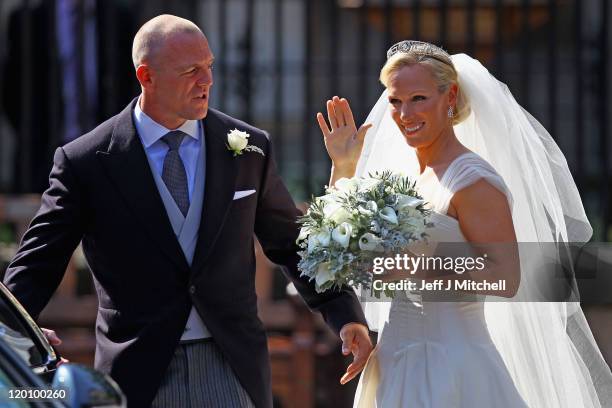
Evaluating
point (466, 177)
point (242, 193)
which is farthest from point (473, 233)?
point (242, 193)

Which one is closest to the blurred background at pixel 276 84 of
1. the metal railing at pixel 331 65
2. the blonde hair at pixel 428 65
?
the metal railing at pixel 331 65

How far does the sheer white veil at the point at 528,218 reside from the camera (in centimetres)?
401

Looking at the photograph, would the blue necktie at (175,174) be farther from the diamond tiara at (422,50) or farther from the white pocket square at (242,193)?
the diamond tiara at (422,50)

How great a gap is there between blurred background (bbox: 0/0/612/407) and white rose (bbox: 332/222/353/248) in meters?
4.48

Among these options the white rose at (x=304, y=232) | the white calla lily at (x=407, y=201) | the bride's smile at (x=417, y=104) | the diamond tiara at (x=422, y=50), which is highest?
the diamond tiara at (x=422, y=50)

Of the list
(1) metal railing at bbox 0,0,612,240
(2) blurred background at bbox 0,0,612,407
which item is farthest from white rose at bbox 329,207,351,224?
(1) metal railing at bbox 0,0,612,240

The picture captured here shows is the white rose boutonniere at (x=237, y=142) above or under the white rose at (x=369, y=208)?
above

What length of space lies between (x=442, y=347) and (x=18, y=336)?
53.8 inches

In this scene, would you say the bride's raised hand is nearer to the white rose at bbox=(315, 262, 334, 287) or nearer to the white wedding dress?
the white wedding dress

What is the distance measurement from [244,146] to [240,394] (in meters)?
0.77

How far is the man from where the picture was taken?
371 cm

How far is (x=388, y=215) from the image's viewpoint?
360 cm

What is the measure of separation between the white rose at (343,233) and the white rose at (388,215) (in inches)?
3.9

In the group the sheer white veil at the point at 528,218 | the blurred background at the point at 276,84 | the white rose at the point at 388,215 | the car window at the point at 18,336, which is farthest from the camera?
the blurred background at the point at 276,84
